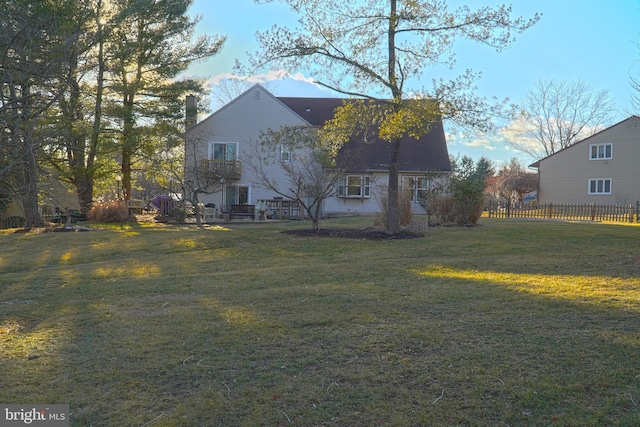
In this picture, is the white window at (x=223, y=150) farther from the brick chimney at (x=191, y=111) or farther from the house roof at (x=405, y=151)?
the house roof at (x=405, y=151)

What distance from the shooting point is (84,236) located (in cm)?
1612

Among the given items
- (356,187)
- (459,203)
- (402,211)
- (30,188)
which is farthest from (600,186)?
(30,188)

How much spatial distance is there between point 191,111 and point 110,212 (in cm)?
744

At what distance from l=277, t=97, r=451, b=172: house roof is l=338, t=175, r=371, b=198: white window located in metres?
0.62

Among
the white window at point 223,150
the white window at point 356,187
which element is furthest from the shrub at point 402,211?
the white window at point 223,150

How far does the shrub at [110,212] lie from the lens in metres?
22.7

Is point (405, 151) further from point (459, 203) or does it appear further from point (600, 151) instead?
point (600, 151)

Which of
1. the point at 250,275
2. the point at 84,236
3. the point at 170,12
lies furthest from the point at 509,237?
the point at 170,12

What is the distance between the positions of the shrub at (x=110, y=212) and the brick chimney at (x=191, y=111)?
637 cm

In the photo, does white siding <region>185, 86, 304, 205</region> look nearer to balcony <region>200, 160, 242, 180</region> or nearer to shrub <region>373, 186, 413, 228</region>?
balcony <region>200, 160, 242, 180</region>

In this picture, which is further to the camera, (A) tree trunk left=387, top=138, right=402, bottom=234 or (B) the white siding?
(B) the white siding

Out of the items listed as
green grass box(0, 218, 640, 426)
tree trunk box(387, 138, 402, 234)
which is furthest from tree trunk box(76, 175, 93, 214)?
tree trunk box(387, 138, 402, 234)

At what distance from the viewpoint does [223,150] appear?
28.9 metres

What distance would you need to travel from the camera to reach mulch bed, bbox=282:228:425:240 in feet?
47.7
